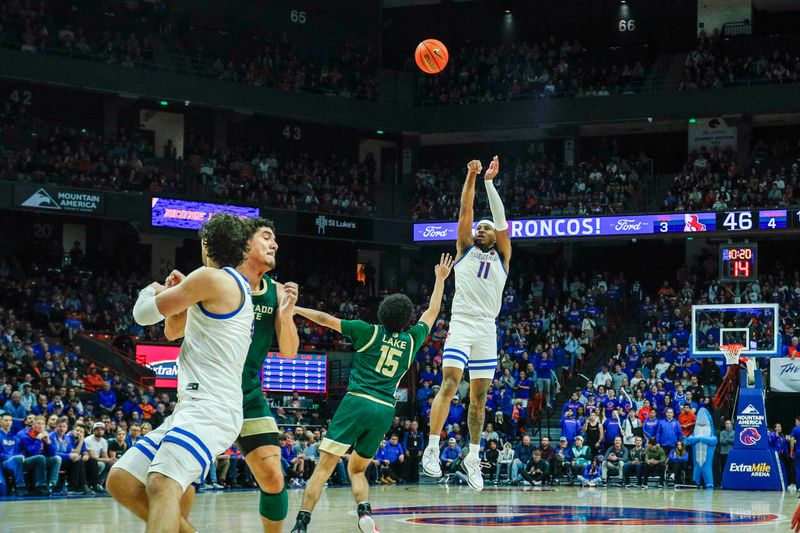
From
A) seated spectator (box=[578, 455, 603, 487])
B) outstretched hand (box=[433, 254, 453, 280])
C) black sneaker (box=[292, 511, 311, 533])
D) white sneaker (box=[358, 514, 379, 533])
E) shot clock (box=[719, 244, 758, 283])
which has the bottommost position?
seated spectator (box=[578, 455, 603, 487])

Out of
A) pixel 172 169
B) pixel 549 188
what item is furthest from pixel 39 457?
pixel 549 188

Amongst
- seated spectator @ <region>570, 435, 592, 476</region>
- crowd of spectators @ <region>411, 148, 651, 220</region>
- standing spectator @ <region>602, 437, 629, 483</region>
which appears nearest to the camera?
standing spectator @ <region>602, 437, 629, 483</region>

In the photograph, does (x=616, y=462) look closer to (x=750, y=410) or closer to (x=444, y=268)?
(x=750, y=410)

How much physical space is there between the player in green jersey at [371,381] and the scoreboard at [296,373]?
2067 cm

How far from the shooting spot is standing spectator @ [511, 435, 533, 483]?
93.1ft

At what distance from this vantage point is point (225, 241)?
284 inches

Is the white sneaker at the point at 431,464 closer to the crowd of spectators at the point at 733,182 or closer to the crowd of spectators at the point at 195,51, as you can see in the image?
the crowd of spectators at the point at 733,182

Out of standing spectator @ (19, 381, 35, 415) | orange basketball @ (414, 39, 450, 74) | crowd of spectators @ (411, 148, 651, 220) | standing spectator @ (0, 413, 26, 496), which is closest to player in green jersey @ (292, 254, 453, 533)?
standing spectator @ (0, 413, 26, 496)

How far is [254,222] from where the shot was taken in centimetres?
820

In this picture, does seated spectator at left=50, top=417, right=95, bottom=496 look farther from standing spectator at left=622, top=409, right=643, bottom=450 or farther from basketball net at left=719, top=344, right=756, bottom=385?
basketball net at left=719, top=344, right=756, bottom=385

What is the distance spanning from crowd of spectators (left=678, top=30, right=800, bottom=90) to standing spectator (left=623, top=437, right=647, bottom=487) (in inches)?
767

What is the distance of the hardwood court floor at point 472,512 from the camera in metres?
14.2

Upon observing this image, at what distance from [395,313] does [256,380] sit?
2564mm

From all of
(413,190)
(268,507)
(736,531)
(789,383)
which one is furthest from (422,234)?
(268,507)
